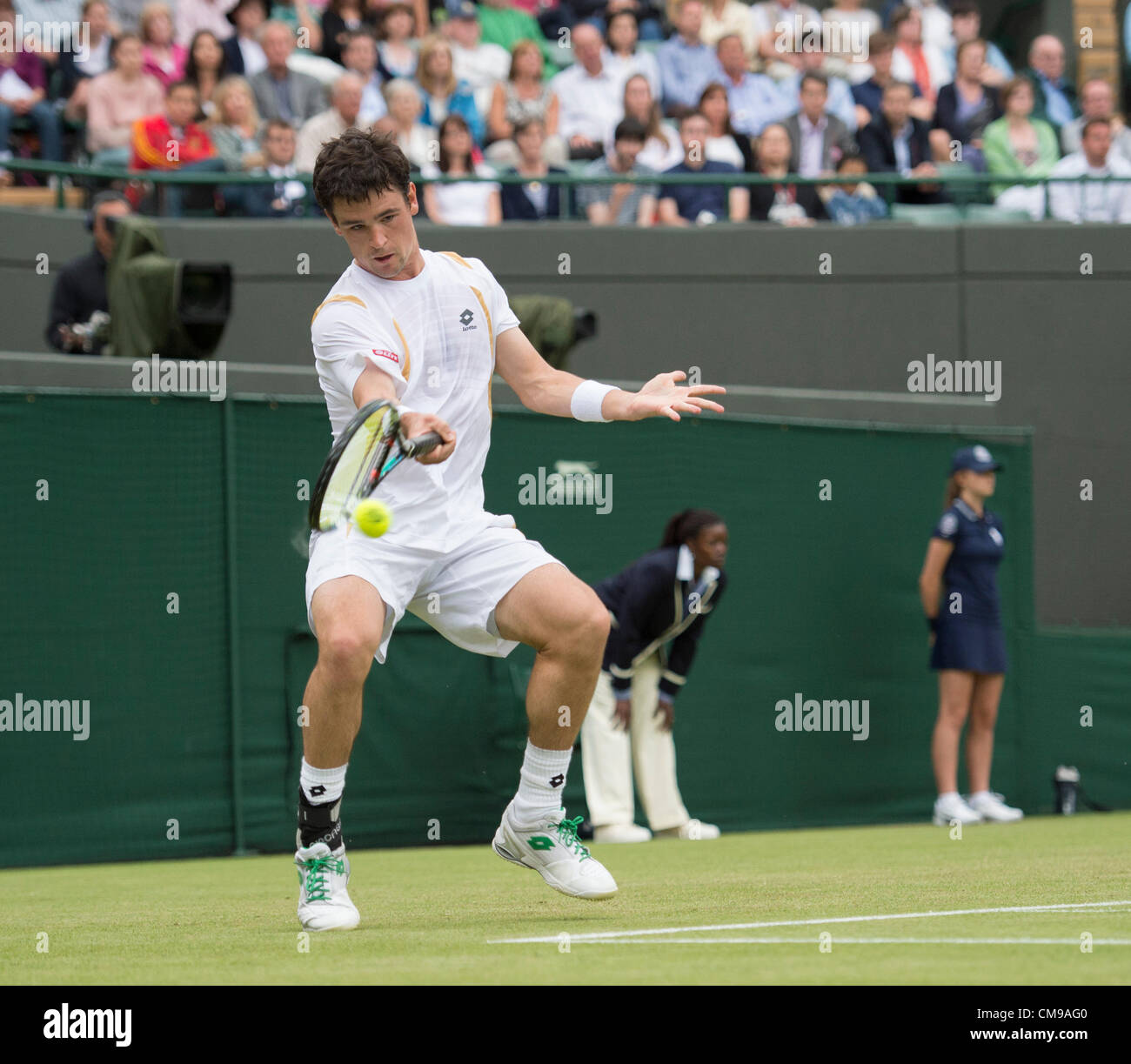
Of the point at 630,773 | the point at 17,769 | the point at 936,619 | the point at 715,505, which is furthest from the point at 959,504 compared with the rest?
the point at 17,769

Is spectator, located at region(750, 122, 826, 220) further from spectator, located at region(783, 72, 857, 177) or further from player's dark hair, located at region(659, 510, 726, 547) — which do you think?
player's dark hair, located at region(659, 510, 726, 547)

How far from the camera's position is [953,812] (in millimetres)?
12008

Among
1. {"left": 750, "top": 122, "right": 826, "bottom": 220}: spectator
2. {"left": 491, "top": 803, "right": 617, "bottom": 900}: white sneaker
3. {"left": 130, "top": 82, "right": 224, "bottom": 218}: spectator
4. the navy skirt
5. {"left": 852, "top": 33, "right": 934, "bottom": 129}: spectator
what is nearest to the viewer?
{"left": 491, "top": 803, "right": 617, "bottom": 900}: white sneaker

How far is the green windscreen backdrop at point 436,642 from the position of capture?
387 inches

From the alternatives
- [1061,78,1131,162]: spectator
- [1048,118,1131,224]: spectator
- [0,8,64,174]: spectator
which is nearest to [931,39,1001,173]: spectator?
[1061,78,1131,162]: spectator

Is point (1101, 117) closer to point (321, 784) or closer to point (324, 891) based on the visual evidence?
point (321, 784)

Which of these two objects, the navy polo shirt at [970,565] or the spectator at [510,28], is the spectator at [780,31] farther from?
the navy polo shirt at [970,565]

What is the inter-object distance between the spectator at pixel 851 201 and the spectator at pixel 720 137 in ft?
2.32

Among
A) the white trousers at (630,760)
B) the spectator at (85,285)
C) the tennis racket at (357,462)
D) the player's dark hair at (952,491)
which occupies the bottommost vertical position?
the white trousers at (630,760)

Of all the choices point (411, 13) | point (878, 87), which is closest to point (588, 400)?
point (411, 13)

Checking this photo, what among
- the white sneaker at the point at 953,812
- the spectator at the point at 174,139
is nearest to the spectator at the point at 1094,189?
the white sneaker at the point at 953,812

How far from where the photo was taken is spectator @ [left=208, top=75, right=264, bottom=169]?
14453mm

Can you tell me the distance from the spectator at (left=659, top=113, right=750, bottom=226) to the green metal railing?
17 cm
